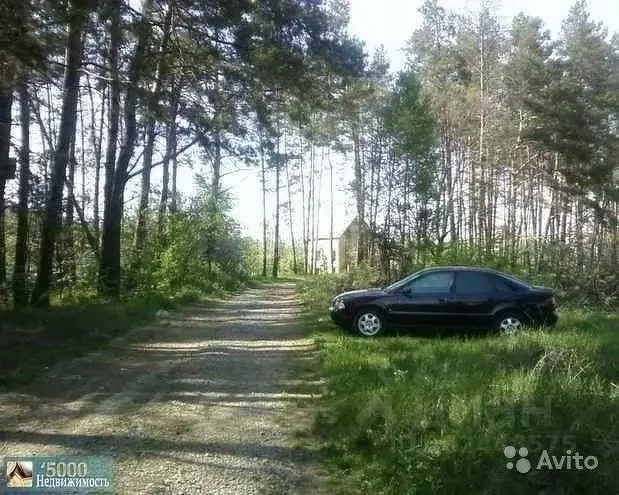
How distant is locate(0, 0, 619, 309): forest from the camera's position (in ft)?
41.1

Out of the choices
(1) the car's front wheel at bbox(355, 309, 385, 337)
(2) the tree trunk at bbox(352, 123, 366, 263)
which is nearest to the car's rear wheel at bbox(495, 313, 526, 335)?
(1) the car's front wheel at bbox(355, 309, 385, 337)

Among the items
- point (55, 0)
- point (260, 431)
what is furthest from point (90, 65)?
point (260, 431)

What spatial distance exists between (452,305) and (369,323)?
5.88ft

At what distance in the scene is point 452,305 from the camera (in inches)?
480

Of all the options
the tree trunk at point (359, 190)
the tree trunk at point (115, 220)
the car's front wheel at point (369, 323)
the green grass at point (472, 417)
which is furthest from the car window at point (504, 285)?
the tree trunk at point (359, 190)

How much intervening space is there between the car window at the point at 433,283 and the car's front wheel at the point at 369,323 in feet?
3.03

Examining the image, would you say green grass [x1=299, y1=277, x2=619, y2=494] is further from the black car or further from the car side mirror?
the car side mirror

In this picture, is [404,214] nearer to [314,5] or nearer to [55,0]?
[314,5]

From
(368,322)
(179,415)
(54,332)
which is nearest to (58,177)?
(54,332)

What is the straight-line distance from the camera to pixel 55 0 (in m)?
9.26

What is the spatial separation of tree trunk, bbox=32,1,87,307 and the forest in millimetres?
49

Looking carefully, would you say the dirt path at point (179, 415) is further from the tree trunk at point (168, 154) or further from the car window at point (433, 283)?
the tree trunk at point (168, 154)

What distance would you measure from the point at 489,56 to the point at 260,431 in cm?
2551

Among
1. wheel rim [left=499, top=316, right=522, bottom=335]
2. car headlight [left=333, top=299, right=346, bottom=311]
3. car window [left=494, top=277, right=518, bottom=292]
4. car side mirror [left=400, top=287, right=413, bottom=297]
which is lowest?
wheel rim [left=499, top=316, right=522, bottom=335]
